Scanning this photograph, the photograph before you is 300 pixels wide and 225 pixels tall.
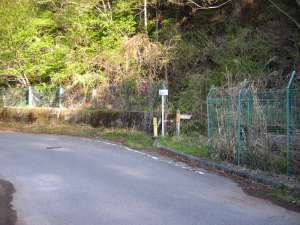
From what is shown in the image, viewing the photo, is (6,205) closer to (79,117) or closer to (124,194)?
(124,194)

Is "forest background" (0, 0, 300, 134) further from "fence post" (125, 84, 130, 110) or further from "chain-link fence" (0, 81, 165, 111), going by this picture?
"chain-link fence" (0, 81, 165, 111)

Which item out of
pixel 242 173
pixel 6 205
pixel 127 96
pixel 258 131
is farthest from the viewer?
pixel 127 96

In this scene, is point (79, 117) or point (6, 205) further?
point (79, 117)

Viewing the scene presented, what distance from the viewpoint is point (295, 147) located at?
659 centimetres

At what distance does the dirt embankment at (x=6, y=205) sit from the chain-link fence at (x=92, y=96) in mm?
9181

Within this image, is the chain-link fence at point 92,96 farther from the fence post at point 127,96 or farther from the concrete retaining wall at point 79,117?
the concrete retaining wall at point 79,117

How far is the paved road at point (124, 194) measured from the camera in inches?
191

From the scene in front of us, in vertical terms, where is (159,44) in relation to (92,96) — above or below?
above

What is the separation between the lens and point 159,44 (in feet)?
62.5

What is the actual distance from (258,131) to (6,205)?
19.0ft

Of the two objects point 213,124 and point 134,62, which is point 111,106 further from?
point 213,124

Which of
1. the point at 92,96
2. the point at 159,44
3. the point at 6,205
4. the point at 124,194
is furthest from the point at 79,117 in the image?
the point at 6,205

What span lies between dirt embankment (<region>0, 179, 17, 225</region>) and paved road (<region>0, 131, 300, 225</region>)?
111 mm

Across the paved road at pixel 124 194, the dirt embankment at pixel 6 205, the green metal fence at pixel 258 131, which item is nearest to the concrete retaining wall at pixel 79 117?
the paved road at pixel 124 194
